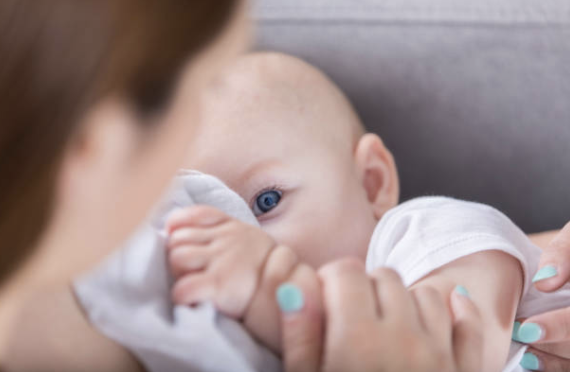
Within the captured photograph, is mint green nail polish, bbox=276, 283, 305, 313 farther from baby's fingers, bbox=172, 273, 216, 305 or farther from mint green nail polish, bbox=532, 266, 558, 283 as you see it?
mint green nail polish, bbox=532, 266, 558, 283

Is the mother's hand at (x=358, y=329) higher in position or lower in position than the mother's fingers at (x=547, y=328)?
higher

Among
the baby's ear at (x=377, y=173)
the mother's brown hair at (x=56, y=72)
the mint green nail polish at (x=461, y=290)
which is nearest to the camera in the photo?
the mother's brown hair at (x=56, y=72)

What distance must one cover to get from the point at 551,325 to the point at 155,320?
0.51m

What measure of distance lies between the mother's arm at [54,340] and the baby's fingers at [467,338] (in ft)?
1.09

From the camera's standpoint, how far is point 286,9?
131cm

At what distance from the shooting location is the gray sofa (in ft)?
3.96

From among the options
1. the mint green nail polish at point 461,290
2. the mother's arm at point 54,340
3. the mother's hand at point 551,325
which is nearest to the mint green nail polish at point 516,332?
the mother's hand at point 551,325

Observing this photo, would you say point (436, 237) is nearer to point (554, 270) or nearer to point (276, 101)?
point (554, 270)

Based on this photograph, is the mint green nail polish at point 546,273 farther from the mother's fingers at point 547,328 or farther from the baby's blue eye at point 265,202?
the baby's blue eye at point 265,202

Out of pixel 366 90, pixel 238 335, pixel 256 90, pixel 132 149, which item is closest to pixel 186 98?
pixel 132 149

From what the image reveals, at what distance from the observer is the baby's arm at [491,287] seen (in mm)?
741

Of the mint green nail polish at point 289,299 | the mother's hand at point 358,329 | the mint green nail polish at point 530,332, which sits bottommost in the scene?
the mint green nail polish at point 530,332

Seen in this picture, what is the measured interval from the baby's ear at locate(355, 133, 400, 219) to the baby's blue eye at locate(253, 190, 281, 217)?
0.19m

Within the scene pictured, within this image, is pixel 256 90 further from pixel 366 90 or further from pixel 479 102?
pixel 479 102
